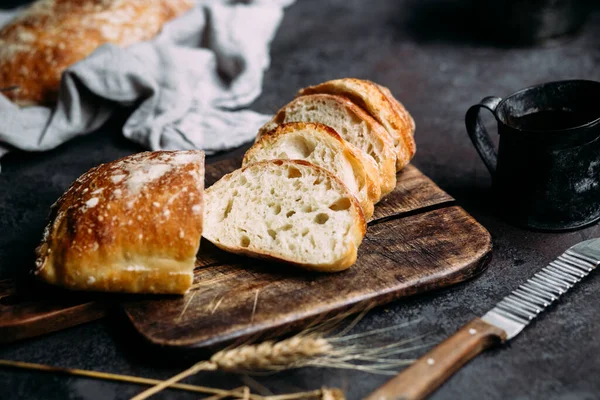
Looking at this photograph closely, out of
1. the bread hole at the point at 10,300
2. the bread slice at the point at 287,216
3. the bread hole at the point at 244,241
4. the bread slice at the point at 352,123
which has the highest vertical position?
the bread slice at the point at 352,123

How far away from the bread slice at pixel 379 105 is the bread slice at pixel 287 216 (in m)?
0.47

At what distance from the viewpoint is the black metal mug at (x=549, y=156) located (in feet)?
7.73

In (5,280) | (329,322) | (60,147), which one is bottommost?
(60,147)

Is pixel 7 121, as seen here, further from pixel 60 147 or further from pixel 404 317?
pixel 404 317

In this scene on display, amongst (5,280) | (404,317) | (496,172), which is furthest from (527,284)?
(5,280)

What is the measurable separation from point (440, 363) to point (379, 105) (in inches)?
48.1

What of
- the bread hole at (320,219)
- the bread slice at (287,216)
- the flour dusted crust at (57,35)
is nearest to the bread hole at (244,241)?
the bread slice at (287,216)

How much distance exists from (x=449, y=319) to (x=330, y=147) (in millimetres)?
795

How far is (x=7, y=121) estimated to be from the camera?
3.44 metres

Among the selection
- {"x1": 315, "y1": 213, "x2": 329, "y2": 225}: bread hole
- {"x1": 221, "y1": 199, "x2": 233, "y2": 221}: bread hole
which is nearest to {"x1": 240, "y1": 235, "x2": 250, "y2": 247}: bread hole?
{"x1": 221, "y1": 199, "x2": 233, "y2": 221}: bread hole

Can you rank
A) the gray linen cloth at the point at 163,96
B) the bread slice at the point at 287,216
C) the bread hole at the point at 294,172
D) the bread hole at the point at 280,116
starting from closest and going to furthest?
the bread slice at the point at 287,216
the bread hole at the point at 294,172
the bread hole at the point at 280,116
the gray linen cloth at the point at 163,96

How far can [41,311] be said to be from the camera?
7.16 feet

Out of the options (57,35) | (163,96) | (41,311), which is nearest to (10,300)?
(41,311)

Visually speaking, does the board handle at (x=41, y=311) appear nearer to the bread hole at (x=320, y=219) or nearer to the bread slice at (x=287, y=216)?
the bread slice at (x=287, y=216)
